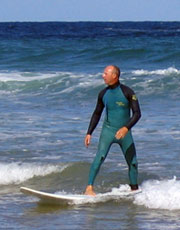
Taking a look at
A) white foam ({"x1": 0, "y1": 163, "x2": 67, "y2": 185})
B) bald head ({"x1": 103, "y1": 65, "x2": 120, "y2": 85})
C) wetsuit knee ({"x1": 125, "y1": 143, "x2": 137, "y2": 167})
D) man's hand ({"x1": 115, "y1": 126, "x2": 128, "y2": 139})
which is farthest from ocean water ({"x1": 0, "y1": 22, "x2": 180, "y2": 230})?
bald head ({"x1": 103, "y1": 65, "x2": 120, "y2": 85})

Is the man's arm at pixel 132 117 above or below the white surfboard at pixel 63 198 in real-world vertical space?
above

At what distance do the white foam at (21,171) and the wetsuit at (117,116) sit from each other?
1.93 metres

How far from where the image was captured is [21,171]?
10.9 meters

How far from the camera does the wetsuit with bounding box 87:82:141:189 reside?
28.4ft

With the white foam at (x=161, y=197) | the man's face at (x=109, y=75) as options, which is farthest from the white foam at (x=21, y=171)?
the man's face at (x=109, y=75)

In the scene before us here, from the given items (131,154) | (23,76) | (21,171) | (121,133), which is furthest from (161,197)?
(23,76)

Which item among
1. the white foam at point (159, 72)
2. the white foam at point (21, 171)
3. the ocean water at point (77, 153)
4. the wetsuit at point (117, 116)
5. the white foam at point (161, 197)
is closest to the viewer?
the ocean water at point (77, 153)

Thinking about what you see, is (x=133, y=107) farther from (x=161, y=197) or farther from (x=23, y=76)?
(x=23, y=76)

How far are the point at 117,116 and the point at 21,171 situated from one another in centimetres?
253

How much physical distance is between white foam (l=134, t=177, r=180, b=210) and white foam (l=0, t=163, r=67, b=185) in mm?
2031

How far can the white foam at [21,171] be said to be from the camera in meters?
10.6

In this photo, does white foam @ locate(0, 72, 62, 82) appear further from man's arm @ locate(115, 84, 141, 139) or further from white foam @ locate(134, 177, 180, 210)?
man's arm @ locate(115, 84, 141, 139)

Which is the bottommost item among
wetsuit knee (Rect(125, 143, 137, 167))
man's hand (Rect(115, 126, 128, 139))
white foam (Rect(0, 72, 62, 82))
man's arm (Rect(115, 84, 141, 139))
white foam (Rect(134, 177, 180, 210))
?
white foam (Rect(134, 177, 180, 210))

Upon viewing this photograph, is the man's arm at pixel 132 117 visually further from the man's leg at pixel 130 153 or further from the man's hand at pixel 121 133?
the man's leg at pixel 130 153
